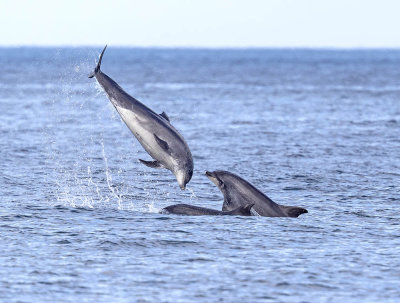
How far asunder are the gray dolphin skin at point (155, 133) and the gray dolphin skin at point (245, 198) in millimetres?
1422

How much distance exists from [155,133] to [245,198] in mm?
2916

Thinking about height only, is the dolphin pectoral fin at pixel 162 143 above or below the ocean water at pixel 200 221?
above

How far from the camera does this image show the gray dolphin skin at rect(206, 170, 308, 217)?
22.2 meters

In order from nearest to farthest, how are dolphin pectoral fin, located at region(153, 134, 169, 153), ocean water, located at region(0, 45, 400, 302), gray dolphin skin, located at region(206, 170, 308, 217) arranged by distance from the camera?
ocean water, located at region(0, 45, 400, 302)
dolphin pectoral fin, located at region(153, 134, 169, 153)
gray dolphin skin, located at region(206, 170, 308, 217)

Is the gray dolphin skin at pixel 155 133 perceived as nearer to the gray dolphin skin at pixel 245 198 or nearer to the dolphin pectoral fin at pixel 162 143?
the dolphin pectoral fin at pixel 162 143

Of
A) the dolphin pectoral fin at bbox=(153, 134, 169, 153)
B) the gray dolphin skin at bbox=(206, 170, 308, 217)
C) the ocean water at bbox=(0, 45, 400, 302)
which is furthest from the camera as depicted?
the gray dolphin skin at bbox=(206, 170, 308, 217)

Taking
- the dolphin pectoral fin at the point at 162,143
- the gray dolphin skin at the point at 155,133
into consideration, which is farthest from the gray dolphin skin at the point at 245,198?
the dolphin pectoral fin at the point at 162,143

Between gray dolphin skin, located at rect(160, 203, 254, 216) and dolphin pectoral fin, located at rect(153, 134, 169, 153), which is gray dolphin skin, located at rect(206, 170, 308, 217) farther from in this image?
dolphin pectoral fin, located at rect(153, 134, 169, 153)

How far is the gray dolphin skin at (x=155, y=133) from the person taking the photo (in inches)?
830

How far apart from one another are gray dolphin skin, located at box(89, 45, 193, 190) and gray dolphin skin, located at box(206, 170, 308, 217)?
4.66 ft

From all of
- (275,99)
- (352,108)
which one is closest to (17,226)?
(352,108)

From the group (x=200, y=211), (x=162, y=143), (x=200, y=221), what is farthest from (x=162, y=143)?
(x=200, y=211)

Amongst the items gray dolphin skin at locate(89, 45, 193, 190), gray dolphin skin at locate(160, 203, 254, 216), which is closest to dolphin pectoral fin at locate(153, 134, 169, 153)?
gray dolphin skin at locate(89, 45, 193, 190)

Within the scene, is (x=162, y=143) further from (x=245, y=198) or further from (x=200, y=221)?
(x=245, y=198)
